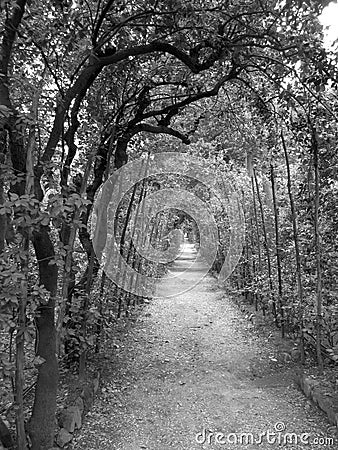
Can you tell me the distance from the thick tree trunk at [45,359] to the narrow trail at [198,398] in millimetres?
408

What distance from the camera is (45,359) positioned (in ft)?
8.20

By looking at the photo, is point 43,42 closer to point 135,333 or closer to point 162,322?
point 135,333

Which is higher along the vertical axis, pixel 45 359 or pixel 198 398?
pixel 45 359

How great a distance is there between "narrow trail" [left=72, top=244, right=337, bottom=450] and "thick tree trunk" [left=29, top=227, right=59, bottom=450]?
0.41 metres

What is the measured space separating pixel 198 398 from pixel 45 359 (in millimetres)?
1686

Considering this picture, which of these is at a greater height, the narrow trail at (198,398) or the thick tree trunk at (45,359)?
the thick tree trunk at (45,359)

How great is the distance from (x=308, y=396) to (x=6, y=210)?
3.01 meters

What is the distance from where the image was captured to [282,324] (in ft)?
17.0

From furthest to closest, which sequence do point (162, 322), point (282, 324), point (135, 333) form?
point (162, 322), point (135, 333), point (282, 324)

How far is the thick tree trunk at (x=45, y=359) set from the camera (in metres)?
2.45

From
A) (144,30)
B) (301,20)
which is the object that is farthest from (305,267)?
(144,30)

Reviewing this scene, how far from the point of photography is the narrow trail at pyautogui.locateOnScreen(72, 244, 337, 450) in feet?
9.55

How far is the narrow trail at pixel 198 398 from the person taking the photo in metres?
2.91

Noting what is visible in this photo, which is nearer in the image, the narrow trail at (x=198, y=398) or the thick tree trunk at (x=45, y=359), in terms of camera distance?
the thick tree trunk at (x=45, y=359)
